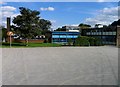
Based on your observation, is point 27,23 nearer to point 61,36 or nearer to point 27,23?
point 27,23

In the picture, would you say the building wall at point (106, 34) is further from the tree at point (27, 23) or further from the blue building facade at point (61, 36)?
the tree at point (27, 23)

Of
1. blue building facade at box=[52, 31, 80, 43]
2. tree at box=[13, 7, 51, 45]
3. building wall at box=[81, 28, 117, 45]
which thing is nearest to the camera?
tree at box=[13, 7, 51, 45]

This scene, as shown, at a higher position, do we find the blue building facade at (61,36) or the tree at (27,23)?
the tree at (27,23)

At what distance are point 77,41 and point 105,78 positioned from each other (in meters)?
42.4

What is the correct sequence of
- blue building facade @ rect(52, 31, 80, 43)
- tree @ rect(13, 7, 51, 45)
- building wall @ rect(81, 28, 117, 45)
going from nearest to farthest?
tree @ rect(13, 7, 51, 45), building wall @ rect(81, 28, 117, 45), blue building facade @ rect(52, 31, 80, 43)

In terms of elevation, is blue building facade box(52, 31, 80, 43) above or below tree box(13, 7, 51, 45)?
below

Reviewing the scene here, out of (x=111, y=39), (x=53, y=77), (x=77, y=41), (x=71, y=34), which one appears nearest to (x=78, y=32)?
(x=71, y=34)

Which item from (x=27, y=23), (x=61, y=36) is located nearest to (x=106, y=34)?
(x=61, y=36)

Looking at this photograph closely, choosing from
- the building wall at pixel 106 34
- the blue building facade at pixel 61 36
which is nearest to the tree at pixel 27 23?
the building wall at pixel 106 34

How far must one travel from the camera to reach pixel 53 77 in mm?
9242

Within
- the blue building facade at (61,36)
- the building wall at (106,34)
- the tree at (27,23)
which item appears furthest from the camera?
the blue building facade at (61,36)

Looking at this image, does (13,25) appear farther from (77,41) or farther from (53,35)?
(53,35)

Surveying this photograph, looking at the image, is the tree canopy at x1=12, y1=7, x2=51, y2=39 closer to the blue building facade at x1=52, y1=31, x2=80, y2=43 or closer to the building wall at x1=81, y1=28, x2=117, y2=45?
the building wall at x1=81, y1=28, x2=117, y2=45

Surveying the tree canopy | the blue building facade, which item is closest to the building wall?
the blue building facade
